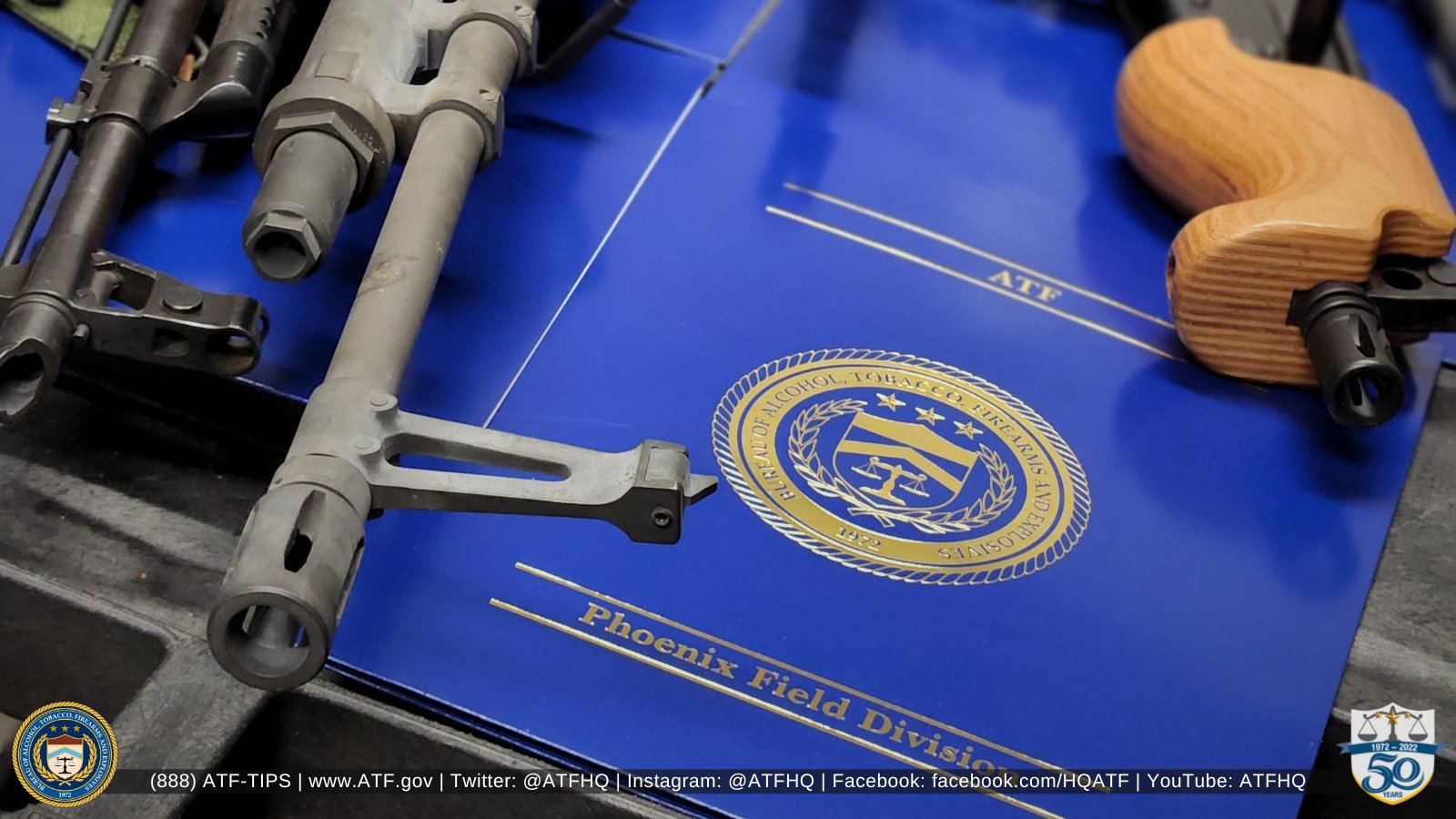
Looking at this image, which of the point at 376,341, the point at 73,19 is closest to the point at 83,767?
the point at 376,341

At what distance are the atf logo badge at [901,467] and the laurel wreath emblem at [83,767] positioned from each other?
13.6 inches

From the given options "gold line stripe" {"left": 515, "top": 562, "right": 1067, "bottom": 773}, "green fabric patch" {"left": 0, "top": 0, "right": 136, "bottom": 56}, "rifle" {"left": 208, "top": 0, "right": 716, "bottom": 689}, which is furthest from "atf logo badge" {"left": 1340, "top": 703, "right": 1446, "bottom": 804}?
"green fabric patch" {"left": 0, "top": 0, "right": 136, "bottom": 56}

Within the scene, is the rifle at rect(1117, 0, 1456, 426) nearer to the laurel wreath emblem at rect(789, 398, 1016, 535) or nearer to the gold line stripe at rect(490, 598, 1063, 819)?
the laurel wreath emblem at rect(789, 398, 1016, 535)

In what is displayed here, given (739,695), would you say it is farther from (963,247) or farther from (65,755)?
(963,247)

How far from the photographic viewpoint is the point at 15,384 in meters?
0.71

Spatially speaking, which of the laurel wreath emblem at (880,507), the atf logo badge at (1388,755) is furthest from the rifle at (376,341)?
the atf logo badge at (1388,755)

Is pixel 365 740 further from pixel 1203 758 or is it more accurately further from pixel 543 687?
pixel 1203 758

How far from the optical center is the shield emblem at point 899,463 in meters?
0.80

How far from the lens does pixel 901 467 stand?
2.69 ft

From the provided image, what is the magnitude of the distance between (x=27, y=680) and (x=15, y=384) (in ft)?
0.51

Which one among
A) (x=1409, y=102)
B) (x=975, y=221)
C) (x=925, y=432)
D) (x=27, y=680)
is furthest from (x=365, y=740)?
(x=1409, y=102)

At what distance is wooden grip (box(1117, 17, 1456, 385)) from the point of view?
877 millimetres

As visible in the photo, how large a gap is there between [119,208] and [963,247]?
55 centimetres

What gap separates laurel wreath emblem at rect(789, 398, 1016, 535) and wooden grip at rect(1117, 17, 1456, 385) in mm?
190
